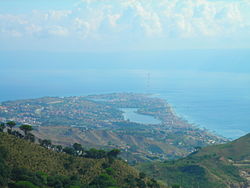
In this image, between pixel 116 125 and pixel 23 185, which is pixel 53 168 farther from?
pixel 116 125

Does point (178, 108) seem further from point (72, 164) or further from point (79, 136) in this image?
point (72, 164)

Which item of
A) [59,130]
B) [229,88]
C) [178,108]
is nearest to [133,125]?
[59,130]

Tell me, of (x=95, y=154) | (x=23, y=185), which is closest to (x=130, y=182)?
(x=95, y=154)

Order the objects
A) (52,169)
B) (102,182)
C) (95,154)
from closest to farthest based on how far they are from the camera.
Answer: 1. (102,182)
2. (52,169)
3. (95,154)

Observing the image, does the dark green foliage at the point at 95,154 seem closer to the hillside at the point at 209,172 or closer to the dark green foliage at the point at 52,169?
the dark green foliage at the point at 52,169

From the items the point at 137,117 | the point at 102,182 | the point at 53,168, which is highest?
the point at 53,168

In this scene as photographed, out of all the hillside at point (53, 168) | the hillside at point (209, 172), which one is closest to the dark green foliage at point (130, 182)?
the hillside at point (53, 168)

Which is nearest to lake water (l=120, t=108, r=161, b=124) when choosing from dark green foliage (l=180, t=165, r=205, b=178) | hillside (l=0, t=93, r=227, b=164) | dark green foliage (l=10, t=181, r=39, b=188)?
hillside (l=0, t=93, r=227, b=164)

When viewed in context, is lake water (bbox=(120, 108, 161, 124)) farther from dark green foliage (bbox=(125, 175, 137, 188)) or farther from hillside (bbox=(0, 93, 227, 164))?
dark green foliage (bbox=(125, 175, 137, 188))
